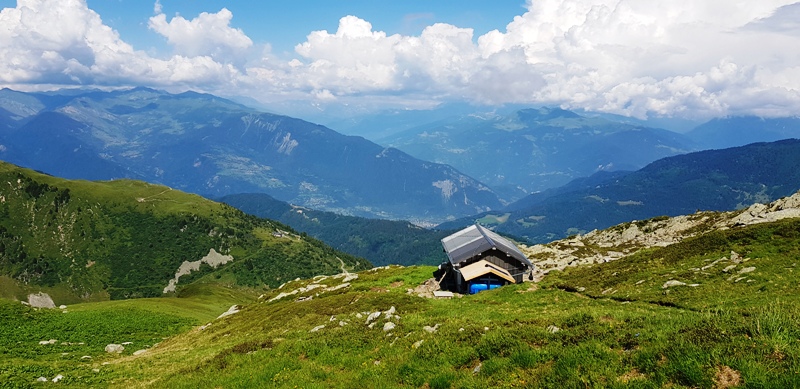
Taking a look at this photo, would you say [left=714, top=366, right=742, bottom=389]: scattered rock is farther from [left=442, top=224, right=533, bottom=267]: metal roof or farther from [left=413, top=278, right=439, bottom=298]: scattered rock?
[left=442, top=224, right=533, bottom=267]: metal roof

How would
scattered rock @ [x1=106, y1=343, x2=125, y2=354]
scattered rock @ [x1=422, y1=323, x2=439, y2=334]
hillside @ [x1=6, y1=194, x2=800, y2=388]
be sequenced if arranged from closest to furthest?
hillside @ [x1=6, y1=194, x2=800, y2=388]
scattered rock @ [x1=422, y1=323, x2=439, y2=334]
scattered rock @ [x1=106, y1=343, x2=125, y2=354]

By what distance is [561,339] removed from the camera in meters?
14.0

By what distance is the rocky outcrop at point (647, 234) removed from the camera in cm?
5225

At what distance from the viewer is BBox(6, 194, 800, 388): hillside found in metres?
10.7

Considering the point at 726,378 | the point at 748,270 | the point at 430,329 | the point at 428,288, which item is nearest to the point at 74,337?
the point at 428,288

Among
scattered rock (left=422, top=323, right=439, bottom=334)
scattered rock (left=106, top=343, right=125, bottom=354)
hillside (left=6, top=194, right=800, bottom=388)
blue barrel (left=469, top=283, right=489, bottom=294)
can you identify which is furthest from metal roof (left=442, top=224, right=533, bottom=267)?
scattered rock (left=106, top=343, right=125, bottom=354)

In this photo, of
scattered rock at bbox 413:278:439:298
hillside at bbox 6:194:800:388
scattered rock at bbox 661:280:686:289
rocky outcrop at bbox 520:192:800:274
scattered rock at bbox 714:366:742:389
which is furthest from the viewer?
rocky outcrop at bbox 520:192:800:274

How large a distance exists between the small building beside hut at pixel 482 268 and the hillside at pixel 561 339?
971 centimetres

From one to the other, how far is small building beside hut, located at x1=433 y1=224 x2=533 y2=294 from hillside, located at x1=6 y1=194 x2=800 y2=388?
31.9ft

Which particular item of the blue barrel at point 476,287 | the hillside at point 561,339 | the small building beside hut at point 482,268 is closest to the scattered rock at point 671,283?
the hillside at point 561,339

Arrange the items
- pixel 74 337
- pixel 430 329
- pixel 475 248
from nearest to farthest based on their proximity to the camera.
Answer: pixel 430 329
pixel 74 337
pixel 475 248

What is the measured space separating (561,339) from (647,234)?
6390 cm

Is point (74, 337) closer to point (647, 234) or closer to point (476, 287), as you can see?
point (476, 287)

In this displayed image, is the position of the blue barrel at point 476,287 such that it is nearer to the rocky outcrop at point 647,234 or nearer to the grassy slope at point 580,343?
the rocky outcrop at point 647,234
